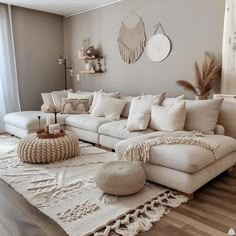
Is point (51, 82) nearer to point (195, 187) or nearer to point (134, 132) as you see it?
point (134, 132)

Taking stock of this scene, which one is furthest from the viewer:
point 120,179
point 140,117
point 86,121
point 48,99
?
point 48,99

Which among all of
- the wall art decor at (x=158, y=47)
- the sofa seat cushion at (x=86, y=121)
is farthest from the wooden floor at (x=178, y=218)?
the wall art decor at (x=158, y=47)

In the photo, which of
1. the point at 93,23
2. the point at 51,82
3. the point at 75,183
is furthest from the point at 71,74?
the point at 75,183

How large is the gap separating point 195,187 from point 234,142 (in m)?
0.82

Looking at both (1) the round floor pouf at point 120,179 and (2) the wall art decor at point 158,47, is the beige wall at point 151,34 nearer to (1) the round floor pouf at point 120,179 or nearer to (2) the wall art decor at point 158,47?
(2) the wall art decor at point 158,47

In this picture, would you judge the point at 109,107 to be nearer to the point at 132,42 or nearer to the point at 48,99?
the point at 132,42

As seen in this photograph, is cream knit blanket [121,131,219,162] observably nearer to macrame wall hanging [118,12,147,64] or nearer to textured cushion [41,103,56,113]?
macrame wall hanging [118,12,147,64]

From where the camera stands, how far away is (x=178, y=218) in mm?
1862

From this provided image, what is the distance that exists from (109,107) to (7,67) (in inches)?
93.7

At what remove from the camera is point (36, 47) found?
5141 millimetres

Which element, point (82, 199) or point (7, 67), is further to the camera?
point (7, 67)

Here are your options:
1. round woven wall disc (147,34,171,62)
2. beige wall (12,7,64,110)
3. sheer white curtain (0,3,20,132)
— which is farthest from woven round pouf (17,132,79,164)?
beige wall (12,7,64,110)

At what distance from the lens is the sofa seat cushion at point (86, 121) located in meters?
3.54

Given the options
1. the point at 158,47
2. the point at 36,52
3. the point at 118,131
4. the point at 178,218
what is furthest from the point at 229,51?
the point at 36,52
